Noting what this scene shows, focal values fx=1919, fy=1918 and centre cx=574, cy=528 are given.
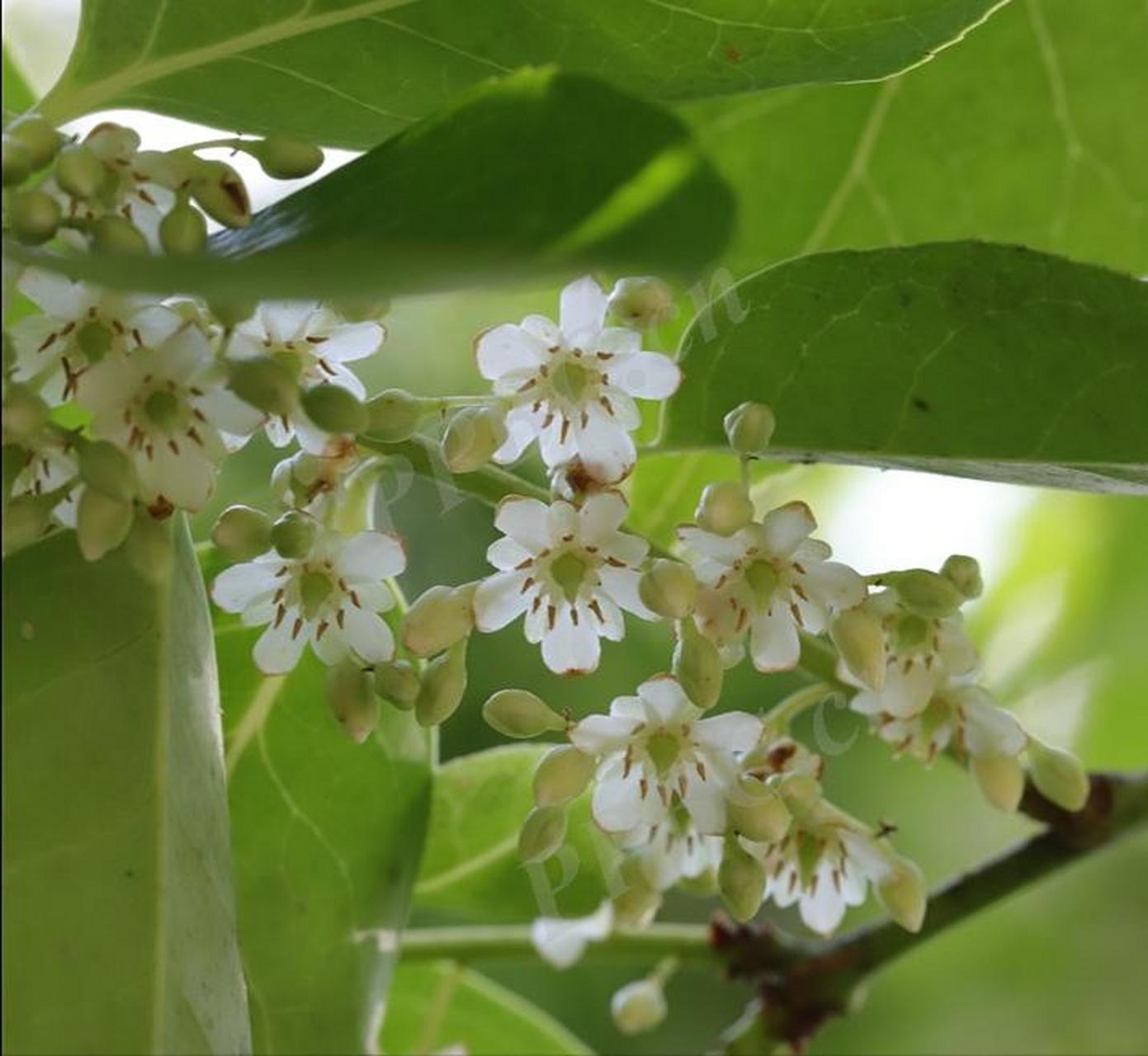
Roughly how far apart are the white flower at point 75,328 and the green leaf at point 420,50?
0.21 metres

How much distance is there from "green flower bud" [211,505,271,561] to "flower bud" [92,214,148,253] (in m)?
0.17

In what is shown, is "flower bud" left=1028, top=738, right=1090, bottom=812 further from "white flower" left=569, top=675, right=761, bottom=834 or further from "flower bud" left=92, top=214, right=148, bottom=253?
"flower bud" left=92, top=214, right=148, bottom=253

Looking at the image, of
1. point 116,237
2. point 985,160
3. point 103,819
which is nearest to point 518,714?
point 103,819

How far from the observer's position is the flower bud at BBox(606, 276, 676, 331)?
1050 mm

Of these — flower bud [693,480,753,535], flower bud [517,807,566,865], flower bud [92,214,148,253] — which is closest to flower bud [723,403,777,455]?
flower bud [693,480,753,535]

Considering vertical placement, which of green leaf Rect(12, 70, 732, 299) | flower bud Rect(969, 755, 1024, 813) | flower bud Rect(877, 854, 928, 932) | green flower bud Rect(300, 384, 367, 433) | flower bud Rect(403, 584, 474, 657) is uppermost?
green leaf Rect(12, 70, 732, 299)

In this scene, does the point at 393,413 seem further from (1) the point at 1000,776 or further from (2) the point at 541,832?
(1) the point at 1000,776

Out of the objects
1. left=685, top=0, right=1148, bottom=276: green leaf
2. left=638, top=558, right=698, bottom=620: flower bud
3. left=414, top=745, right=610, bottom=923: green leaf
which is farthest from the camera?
left=685, top=0, right=1148, bottom=276: green leaf

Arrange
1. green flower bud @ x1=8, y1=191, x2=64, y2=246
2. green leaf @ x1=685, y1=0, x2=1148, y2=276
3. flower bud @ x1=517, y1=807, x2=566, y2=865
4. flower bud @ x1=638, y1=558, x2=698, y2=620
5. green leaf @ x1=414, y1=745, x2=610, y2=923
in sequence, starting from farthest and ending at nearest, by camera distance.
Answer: green leaf @ x1=685, y1=0, x2=1148, y2=276 < green leaf @ x1=414, y1=745, x2=610, y2=923 < flower bud @ x1=517, y1=807, x2=566, y2=865 < flower bud @ x1=638, y1=558, x2=698, y2=620 < green flower bud @ x1=8, y1=191, x2=64, y2=246

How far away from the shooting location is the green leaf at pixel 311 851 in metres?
1.21

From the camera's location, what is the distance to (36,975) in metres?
0.90

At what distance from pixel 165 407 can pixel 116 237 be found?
0.27ft

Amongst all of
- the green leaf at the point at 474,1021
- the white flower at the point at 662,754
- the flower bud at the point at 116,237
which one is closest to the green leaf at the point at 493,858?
the green leaf at the point at 474,1021

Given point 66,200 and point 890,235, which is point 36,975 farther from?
point 890,235
